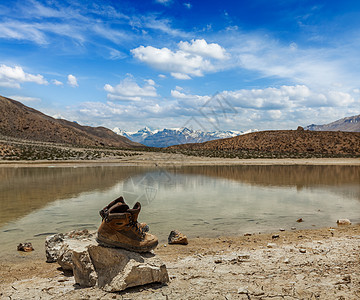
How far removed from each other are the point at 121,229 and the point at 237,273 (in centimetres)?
229

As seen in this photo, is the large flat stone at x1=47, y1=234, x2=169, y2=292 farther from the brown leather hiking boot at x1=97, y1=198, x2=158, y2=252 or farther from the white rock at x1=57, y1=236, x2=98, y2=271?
the brown leather hiking boot at x1=97, y1=198, x2=158, y2=252

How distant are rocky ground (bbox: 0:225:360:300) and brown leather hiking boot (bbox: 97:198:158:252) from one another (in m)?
0.71

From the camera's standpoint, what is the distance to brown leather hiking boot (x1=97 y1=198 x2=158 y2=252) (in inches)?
186

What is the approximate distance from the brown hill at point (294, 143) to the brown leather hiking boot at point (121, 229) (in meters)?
80.1

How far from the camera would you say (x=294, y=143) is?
8706 cm

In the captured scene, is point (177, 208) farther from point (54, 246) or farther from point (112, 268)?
point (112, 268)

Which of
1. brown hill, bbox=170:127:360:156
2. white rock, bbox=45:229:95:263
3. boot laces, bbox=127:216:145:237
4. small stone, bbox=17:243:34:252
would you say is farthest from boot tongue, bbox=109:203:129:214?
brown hill, bbox=170:127:360:156

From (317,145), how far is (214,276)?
88.1m

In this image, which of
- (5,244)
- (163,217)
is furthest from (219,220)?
(5,244)

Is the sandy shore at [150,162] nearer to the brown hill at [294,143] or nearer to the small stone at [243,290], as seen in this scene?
the small stone at [243,290]

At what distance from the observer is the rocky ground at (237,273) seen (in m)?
4.48

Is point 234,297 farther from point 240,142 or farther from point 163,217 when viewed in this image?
point 240,142

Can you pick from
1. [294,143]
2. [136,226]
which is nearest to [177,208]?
[136,226]

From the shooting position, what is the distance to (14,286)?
4.92 meters
